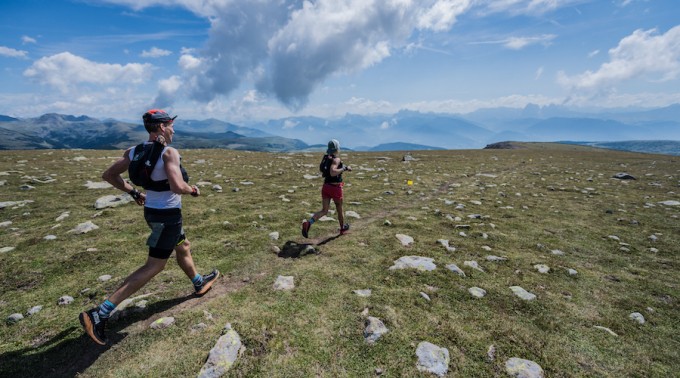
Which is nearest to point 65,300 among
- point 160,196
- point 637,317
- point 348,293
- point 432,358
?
point 160,196

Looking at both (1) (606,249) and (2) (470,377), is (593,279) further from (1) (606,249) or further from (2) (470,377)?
(2) (470,377)

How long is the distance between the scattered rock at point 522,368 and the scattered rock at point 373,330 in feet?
7.15

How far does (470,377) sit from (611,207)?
17.6 m

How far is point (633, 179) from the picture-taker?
27.8m

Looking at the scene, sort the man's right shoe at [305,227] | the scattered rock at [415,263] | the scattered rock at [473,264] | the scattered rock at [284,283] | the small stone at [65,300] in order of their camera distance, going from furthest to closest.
→ the man's right shoe at [305,227], the scattered rock at [473,264], the scattered rock at [415,263], the scattered rock at [284,283], the small stone at [65,300]

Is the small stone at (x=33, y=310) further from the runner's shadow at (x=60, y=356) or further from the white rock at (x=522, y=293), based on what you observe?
the white rock at (x=522, y=293)

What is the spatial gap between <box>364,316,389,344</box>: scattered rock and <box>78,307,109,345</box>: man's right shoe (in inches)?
193

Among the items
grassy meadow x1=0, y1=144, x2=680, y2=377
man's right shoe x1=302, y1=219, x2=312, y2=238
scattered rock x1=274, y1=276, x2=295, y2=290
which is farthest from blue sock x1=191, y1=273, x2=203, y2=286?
man's right shoe x1=302, y1=219, x2=312, y2=238

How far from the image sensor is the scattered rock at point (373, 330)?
5922 millimetres

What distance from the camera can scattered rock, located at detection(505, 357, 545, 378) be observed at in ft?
17.1

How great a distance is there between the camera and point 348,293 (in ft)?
24.5

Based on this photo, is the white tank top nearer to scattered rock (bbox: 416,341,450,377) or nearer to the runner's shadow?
the runner's shadow

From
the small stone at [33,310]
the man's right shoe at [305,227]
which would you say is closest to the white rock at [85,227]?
the small stone at [33,310]

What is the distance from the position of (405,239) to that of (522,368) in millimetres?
5875
